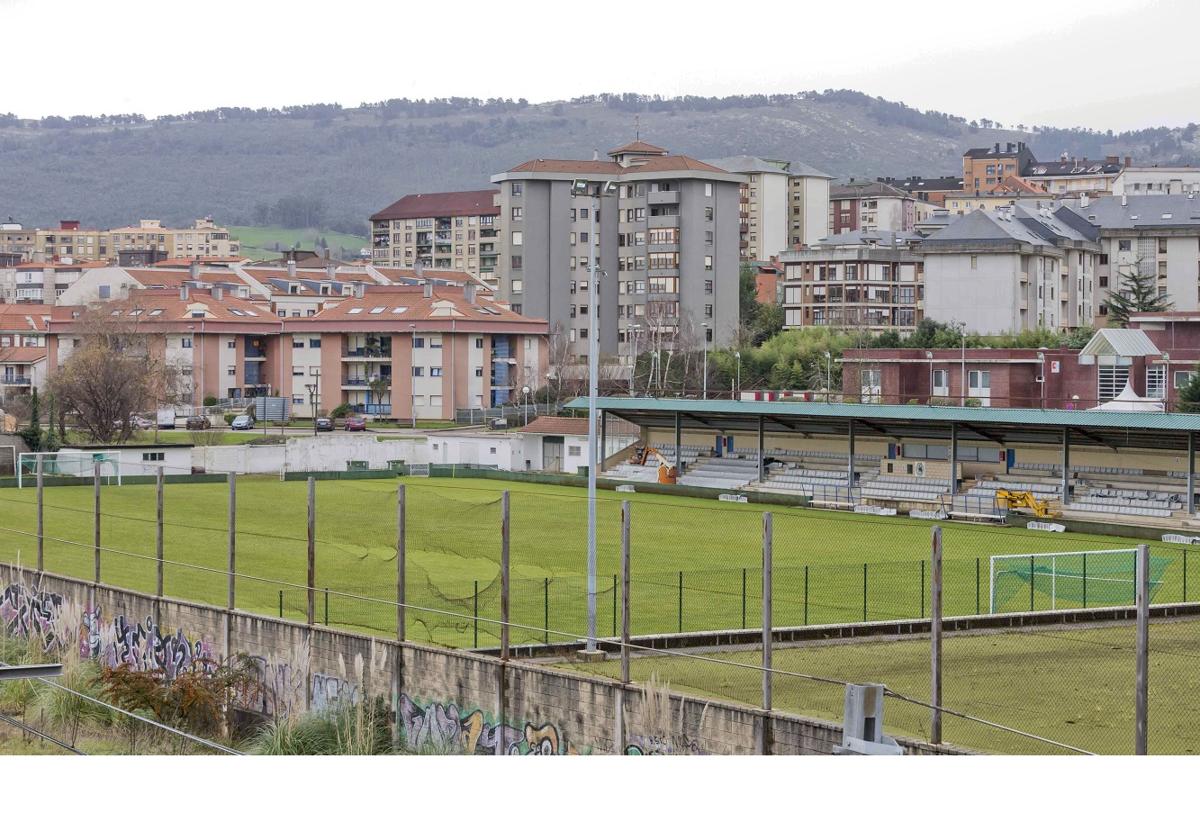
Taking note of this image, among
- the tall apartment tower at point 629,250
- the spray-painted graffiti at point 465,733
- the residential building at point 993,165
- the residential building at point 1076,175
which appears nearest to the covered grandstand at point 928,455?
the spray-painted graffiti at point 465,733

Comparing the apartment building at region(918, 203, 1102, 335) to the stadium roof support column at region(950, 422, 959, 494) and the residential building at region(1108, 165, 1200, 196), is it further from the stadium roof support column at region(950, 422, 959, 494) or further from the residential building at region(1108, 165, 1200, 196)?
the residential building at region(1108, 165, 1200, 196)

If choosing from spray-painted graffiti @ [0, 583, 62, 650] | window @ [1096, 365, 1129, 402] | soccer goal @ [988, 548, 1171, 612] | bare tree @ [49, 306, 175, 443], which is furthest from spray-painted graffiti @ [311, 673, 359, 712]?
bare tree @ [49, 306, 175, 443]

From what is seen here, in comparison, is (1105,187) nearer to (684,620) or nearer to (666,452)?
(666,452)

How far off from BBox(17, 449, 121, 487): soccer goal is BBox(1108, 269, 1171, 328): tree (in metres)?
46.5

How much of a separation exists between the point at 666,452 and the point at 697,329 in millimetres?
41877

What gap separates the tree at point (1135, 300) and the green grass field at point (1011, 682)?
184 ft

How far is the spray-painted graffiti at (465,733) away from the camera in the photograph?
17.3m

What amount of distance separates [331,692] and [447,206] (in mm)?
129689

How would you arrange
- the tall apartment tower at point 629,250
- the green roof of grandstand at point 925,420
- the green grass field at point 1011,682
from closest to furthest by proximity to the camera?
the green grass field at point 1011,682 < the green roof of grandstand at point 925,420 < the tall apartment tower at point 629,250

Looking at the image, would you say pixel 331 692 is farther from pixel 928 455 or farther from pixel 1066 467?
Result: pixel 928 455

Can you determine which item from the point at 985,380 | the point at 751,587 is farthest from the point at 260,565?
the point at 985,380

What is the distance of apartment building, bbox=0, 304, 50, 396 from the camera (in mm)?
88938

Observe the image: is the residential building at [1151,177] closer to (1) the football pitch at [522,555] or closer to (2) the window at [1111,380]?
(2) the window at [1111,380]
